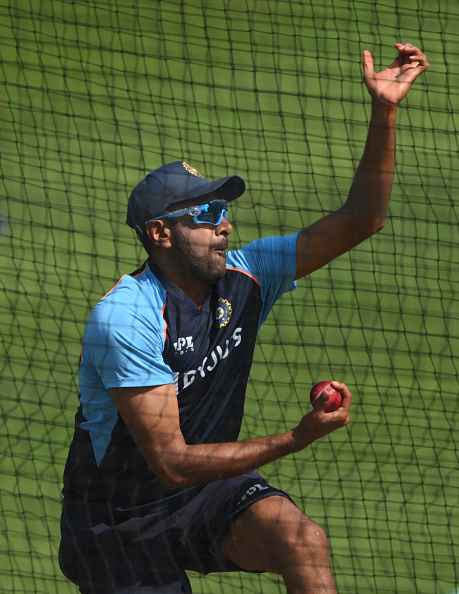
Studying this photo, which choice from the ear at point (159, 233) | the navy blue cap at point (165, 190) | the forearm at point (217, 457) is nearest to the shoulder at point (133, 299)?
the ear at point (159, 233)

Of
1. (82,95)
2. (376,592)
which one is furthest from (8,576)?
(82,95)

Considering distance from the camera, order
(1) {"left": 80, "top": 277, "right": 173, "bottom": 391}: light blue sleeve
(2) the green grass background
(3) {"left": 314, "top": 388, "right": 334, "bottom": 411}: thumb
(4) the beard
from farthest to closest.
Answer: (2) the green grass background
(4) the beard
(1) {"left": 80, "top": 277, "right": 173, "bottom": 391}: light blue sleeve
(3) {"left": 314, "top": 388, "right": 334, "bottom": 411}: thumb

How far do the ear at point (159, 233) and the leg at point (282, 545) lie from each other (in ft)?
3.20

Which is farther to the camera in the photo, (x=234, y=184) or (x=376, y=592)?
(x=376, y=592)

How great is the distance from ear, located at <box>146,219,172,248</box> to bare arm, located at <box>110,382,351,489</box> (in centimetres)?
57

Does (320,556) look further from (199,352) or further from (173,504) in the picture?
(199,352)

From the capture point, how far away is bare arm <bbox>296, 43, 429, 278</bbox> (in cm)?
340

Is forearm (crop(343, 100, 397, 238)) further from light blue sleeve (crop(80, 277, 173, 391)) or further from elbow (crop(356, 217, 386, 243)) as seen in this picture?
light blue sleeve (crop(80, 277, 173, 391))

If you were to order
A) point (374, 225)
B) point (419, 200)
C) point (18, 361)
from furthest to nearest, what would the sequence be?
point (419, 200)
point (18, 361)
point (374, 225)

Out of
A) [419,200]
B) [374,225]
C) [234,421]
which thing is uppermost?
[374,225]

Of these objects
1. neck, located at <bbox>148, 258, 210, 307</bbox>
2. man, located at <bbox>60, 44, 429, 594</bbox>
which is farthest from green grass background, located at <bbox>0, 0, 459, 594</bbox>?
neck, located at <bbox>148, 258, 210, 307</bbox>

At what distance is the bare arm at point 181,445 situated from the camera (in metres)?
3.00

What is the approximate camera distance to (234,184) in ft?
11.5

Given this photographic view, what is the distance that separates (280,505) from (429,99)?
21.2 ft
